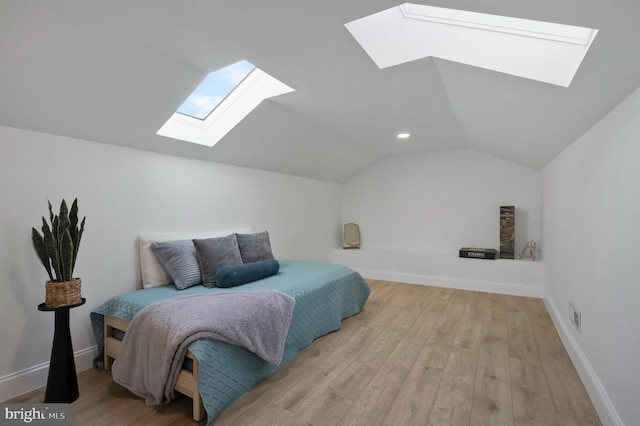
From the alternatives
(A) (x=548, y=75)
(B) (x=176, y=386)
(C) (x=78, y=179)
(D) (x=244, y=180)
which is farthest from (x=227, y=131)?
(A) (x=548, y=75)

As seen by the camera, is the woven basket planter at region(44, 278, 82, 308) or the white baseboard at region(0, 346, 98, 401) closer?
the woven basket planter at region(44, 278, 82, 308)

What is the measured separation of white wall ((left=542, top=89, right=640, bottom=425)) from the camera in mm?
1348

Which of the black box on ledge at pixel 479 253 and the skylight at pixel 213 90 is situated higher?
the skylight at pixel 213 90

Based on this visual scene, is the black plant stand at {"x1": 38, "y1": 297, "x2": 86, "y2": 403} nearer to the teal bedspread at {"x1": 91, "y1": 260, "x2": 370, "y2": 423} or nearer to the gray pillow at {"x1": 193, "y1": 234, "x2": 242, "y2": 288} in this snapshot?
the teal bedspread at {"x1": 91, "y1": 260, "x2": 370, "y2": 423}

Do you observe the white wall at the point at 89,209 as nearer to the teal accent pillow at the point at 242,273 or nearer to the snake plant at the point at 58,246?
the snake plant at the point at 58,246

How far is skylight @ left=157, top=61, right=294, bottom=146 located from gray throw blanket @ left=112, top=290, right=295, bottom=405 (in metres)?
1.53

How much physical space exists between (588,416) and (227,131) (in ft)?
10.8

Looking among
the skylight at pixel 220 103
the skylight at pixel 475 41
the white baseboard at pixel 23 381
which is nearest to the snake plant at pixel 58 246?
the white baseboard at pixel 23 381

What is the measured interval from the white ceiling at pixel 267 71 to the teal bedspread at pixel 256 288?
1.29 meters

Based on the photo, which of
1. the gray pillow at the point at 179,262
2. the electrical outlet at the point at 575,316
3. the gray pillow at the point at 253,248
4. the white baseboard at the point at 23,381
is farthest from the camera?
the gray pillow at the point at 253,248

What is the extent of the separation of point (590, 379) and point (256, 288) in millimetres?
2256

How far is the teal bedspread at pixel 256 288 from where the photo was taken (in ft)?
5.43

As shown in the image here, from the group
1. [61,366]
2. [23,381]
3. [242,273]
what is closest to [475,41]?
[242,273]

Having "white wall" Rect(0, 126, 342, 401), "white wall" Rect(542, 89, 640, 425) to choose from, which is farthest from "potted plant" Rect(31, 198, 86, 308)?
"white wall" Rect(542, 89, 640, 425)
